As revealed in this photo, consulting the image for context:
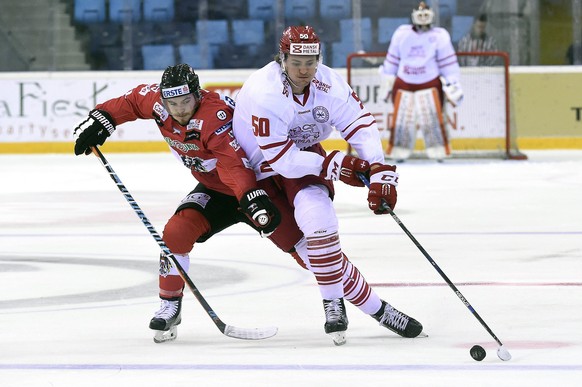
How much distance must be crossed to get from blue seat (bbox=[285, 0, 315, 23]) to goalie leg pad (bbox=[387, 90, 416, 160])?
1556mm

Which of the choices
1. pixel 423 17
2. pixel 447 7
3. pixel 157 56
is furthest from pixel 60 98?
pixel 447 7

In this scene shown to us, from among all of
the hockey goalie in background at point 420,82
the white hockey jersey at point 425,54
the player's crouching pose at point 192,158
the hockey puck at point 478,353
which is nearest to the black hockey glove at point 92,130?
the player's crouching pose at point 192,158

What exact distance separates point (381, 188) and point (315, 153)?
0.27 metres

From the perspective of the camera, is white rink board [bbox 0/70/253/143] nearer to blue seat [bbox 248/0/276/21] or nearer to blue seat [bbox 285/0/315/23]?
blue seat [bbox 248/0/276/21]

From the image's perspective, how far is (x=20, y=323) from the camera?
14.0 feet

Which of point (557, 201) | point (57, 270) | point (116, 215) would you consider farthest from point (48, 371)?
point (557, 201)

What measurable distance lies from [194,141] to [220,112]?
0.12m

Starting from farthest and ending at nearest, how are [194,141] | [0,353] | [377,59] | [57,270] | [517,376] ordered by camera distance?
[377,59]
[57,270]
[194,141]
[0,353]
[517,376]

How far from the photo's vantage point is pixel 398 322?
3.98 m

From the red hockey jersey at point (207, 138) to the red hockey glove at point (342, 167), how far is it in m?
0.23

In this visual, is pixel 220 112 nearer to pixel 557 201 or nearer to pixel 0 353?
pixel 0 353

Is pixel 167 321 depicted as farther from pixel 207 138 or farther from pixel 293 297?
pixel 293 297

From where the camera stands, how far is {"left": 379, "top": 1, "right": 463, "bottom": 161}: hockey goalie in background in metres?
12.0

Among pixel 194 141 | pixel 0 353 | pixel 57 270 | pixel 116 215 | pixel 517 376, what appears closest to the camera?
pixel 517 376
